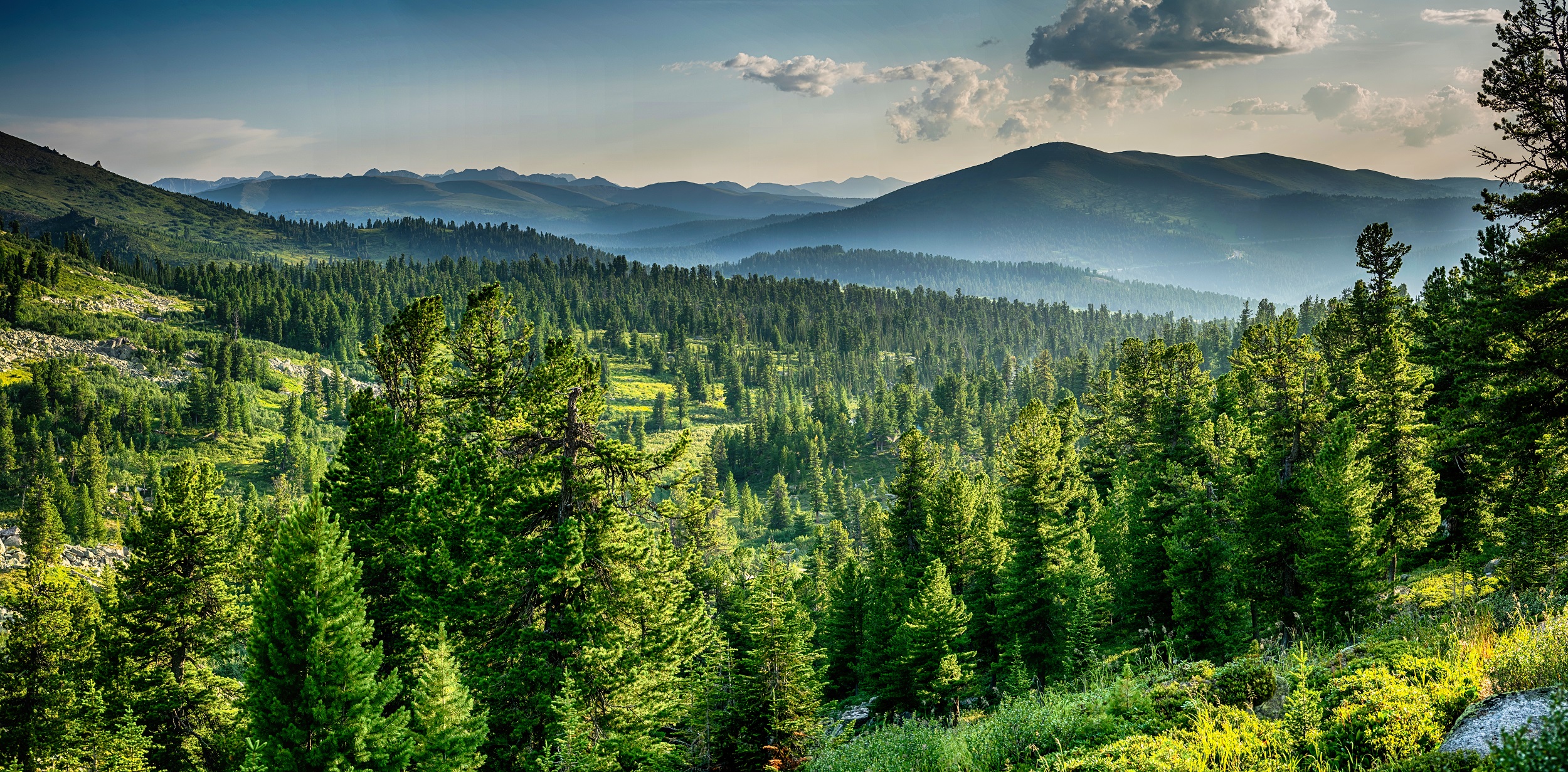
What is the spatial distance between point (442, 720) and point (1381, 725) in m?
17.3

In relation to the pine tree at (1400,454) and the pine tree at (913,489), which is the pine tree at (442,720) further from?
the pine tree at (1400,454)

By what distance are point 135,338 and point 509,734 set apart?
716 ft

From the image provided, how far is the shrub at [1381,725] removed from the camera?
7801 mm

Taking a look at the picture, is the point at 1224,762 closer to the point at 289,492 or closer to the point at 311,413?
the point at 289,492

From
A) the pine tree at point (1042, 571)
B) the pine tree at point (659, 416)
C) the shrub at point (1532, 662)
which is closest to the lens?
the shrub at point (1532, 662)

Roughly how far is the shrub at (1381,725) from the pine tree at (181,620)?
3110 centimetres

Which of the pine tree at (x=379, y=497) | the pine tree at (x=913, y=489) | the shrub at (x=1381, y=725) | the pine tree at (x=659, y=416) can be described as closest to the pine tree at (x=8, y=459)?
the pine tree at (x=659, y=416)

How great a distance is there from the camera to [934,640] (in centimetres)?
3169

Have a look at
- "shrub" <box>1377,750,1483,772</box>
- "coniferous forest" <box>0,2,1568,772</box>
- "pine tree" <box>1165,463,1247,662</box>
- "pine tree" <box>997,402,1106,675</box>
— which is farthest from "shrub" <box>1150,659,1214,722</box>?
"pine tree" <box>997,402,1106,675</box>

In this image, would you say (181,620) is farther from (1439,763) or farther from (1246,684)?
(1439,763)

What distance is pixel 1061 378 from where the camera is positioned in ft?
507

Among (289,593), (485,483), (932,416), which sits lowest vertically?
(932,416)

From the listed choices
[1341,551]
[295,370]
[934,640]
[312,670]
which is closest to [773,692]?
[934,640]

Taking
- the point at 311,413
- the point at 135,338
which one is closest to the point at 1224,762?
the point at 311,413
